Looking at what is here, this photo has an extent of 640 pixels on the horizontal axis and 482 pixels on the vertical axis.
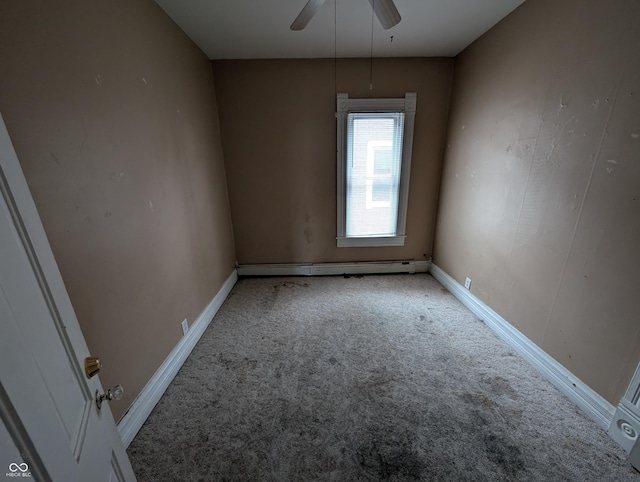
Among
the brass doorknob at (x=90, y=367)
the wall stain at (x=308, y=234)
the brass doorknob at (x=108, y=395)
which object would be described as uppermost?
the brass doorknob at (x=90, y=367)

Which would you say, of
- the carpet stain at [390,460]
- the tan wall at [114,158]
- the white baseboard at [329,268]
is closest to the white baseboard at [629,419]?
the carpet stain at [390,460]

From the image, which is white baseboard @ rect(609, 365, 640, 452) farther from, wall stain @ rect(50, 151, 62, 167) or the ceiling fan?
wall stain @ rect(50, 151, 62, 167)

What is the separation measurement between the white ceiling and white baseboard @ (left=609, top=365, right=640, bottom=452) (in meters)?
2.49

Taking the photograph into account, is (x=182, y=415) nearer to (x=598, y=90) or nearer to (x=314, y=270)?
(x=314, y=270)

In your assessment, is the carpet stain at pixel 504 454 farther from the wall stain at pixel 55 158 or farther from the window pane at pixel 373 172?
the wall stain at pixel 55 158

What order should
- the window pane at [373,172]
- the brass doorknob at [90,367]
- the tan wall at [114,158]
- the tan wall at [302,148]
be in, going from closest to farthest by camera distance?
1. the brass doorknob at [90,367]
2. the tan wall at [114,158]
3. the tan wall at [302,148]
4. the window pane at [373,172]

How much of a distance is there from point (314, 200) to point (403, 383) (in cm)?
209

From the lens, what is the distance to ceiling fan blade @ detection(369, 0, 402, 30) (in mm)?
1234

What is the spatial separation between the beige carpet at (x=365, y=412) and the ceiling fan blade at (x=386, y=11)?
218 cm

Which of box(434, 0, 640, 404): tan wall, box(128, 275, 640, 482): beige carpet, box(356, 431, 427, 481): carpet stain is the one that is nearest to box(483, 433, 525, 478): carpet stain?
box(128, 275, 640, 482): beige carpet

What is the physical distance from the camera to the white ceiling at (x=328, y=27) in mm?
1800

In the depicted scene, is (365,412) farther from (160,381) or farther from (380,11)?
(380,11)

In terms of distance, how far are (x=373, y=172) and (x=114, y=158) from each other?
2397 millimetres

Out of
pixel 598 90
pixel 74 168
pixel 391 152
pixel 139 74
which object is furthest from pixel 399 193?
pixel 74 168
